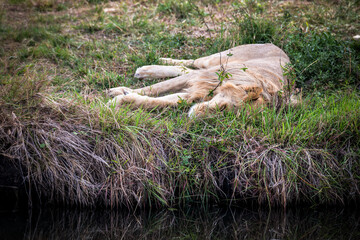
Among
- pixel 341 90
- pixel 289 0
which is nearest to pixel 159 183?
pixel 341 90

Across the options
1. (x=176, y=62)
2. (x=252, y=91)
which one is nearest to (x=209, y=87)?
(x=252, y=91)

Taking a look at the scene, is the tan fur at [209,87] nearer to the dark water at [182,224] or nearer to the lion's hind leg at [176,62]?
the lion's hind leg at [176,62]

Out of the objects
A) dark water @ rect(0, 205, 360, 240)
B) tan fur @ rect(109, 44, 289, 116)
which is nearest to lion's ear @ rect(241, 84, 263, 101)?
tan fur @ rect(109, 44, 289, 116)

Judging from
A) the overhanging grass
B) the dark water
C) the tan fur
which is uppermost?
the tan fur

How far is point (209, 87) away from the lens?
4855 mm

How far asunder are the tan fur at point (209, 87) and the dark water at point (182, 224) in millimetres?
1257

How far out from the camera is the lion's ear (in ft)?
15.8

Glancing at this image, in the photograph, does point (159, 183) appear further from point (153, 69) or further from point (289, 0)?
point (289, 0)

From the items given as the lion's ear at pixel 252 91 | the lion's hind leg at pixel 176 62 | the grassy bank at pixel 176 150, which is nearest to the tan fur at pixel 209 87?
the lion's ear at pixel 252 91

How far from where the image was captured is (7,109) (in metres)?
4.09

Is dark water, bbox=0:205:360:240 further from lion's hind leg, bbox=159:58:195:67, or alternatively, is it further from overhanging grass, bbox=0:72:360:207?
lion's hind leg, bbox=159:58:195:67

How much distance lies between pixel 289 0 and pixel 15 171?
6.80 meters

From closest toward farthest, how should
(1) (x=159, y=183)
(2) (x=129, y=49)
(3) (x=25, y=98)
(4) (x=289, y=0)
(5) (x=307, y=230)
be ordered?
(5) (x=307, y=230)
(1) (x=159, y=183)
(3) (x=25, y=98)
(2) (x=129, y=49)
(4) (x=289, y=0)

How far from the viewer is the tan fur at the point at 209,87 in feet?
15.3
